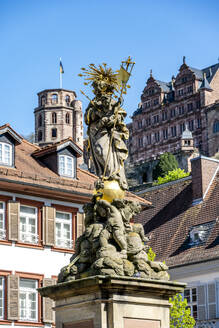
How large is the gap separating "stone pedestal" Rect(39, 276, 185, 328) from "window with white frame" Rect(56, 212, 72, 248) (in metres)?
19.8

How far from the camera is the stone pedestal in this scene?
1138 cm

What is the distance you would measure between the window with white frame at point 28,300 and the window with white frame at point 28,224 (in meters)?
1.61

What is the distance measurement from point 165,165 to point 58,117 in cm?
5001

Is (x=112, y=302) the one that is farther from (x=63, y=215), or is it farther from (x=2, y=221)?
(x=63, y=215)

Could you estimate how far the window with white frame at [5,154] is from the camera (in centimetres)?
3225

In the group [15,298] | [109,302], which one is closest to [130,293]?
[109,302]

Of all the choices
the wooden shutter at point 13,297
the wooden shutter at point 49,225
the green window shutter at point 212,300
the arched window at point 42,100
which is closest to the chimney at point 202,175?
the green window shutter at point 212,300

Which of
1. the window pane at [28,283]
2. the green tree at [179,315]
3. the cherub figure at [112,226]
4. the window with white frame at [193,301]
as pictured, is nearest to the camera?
the cherub figure at [112,226]

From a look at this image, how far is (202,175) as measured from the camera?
3972 centimetres

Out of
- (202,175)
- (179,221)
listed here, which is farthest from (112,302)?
(202,175)

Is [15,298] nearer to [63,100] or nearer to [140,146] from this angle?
[140,146]

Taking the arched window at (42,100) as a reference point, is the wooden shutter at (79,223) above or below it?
below

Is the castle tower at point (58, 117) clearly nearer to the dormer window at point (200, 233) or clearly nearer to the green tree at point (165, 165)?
the green tree at point (165, 165)

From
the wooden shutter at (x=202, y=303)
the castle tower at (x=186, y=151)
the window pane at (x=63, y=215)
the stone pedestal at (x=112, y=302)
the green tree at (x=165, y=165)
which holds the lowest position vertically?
the stone pedestal at (x=112, y=302)
